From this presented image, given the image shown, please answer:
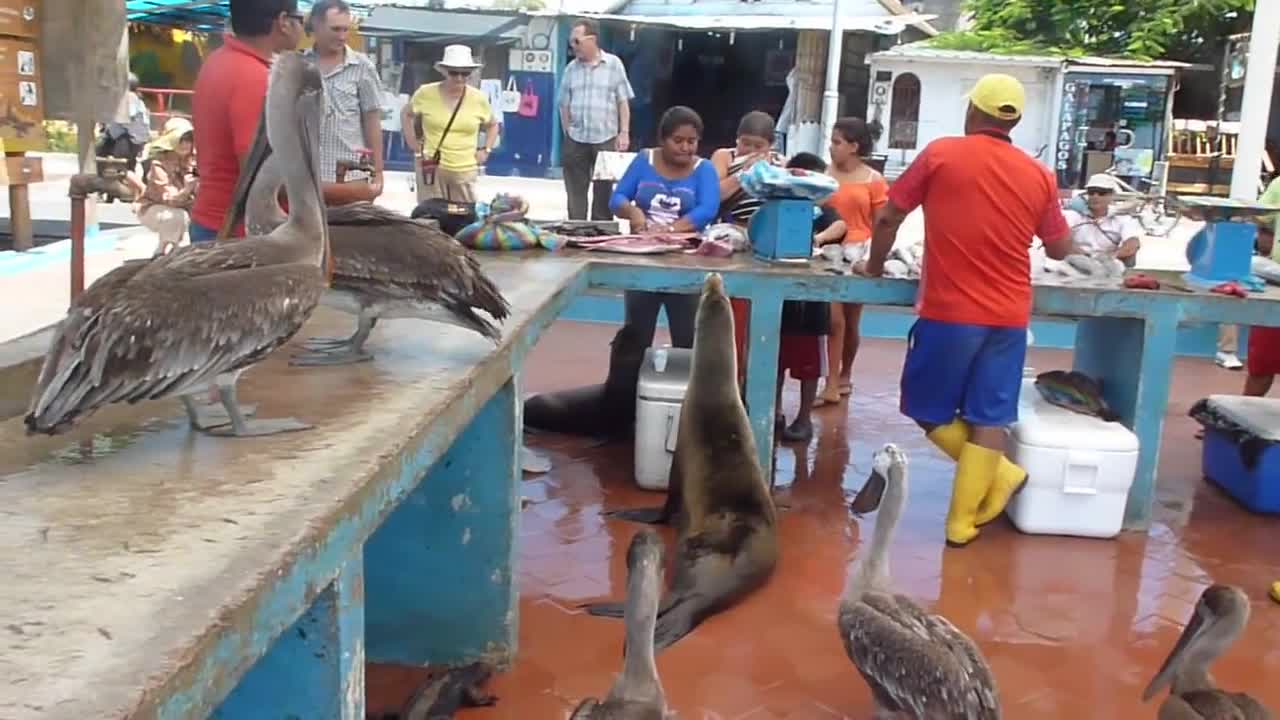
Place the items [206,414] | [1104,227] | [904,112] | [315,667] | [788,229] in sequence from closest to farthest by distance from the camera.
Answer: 1. [315,667]
2. [206,414]
3. [788,229]
4. [1104,227]
5. [904,112]

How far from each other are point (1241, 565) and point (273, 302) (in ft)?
14.7

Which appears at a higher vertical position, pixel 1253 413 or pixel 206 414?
pixel 206 414

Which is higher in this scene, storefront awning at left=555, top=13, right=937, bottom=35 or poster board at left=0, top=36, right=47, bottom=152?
storefront awning at left=555, top=13, right=937, bottom=35

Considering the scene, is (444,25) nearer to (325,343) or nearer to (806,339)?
(806,339)

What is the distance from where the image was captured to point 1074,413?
5723mm

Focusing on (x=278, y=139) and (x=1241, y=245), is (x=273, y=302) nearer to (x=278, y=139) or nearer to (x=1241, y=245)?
(x=278, y=139)

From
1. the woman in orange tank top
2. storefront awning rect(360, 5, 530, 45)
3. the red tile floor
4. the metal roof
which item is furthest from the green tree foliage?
the red tile floor

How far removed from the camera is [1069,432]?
545cm

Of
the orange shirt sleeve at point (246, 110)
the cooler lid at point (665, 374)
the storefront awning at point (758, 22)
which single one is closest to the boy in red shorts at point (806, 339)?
the cooler lid at point (665, 374)

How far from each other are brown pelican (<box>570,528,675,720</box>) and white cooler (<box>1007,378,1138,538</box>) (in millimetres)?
2666

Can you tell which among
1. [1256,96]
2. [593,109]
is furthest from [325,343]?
[593,109]

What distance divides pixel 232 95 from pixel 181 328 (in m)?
1.75

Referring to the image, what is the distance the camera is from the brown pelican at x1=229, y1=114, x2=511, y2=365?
348 centimetres

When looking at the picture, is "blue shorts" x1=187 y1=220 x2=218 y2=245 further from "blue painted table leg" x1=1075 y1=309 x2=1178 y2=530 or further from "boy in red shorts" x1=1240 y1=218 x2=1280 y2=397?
"boy in red shorts" x1=1240 y1=218 x2=1280 y2=397
